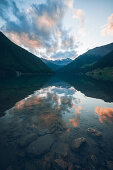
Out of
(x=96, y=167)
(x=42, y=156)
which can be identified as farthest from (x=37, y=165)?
(x=96, y=167)

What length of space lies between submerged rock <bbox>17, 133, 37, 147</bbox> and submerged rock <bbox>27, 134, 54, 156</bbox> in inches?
17.3

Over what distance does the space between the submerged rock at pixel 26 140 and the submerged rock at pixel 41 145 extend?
1.45 feet

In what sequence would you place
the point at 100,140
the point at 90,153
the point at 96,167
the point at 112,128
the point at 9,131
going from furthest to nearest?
the point at 112,128 < the point at 9,131 < the point at 100,140 < the point at 90,153 < the point at 96,167

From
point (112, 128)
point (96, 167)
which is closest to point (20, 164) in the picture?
point (96, 167)

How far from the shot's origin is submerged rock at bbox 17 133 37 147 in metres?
7.47

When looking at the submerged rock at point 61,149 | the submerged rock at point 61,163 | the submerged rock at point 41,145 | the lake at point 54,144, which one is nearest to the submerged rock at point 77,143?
the lake at point 54,144

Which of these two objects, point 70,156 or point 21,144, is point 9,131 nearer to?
point 21,144

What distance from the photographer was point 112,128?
10289mm

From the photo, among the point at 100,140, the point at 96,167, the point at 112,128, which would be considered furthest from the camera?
the point at 112,128

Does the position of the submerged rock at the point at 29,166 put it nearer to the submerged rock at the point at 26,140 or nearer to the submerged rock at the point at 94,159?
the submerged rock at the point at 26,140

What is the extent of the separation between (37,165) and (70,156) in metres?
2.40

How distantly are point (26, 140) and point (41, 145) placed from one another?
156 centimetres

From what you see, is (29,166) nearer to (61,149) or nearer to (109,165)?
(61,149)

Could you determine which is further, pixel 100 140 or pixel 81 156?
pixel 100 140
